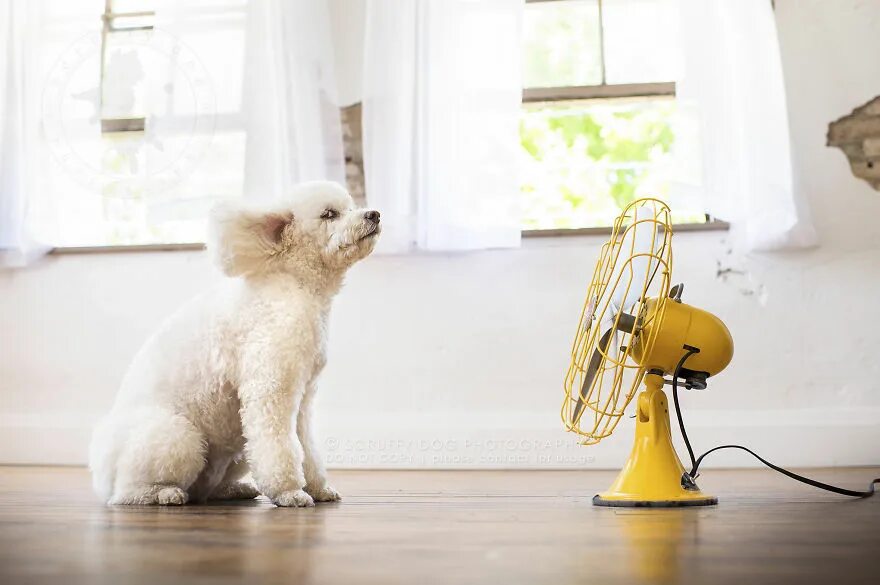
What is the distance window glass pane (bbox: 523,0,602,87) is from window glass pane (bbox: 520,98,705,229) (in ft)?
0.40

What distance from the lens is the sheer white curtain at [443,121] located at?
390 centimetres

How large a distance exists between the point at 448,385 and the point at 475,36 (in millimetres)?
1525

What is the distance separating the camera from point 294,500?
7.27 feet

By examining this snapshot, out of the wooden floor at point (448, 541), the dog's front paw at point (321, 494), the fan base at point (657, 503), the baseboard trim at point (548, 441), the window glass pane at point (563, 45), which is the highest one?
the window glass pane at point (563, 45)

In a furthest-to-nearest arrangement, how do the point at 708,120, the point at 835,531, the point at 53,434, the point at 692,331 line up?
the point at 53,434
the point at 708,120
the point at 692,331
the point at 835,531

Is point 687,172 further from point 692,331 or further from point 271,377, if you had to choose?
point 271,377

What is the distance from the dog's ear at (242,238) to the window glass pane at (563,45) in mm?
2078

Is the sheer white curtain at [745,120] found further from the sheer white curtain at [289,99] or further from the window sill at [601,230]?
the sheer white curtain at [289,99]

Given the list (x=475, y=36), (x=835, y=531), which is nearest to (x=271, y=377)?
(x=835, y=531)

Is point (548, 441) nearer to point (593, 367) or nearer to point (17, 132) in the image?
point (593, 367)

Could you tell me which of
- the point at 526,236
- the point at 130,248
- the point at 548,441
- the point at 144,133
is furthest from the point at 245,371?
the point at 144,133

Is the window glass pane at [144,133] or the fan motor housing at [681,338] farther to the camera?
the window glass pane at [144,133]

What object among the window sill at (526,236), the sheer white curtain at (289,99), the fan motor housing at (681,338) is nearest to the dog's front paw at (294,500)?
the fan motor housing at (681,338)

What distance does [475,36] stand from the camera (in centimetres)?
398
